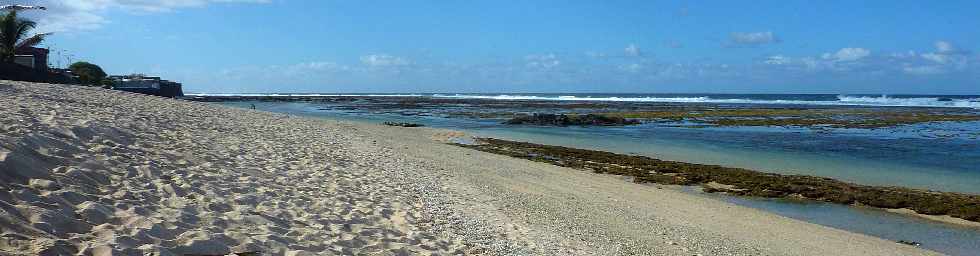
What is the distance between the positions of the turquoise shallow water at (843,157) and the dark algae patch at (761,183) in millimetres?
736

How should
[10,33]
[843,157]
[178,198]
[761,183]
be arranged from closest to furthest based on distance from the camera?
[178,198]
[761,183]
[843,157]
[10,33]

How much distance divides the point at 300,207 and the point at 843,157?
20.2 metres

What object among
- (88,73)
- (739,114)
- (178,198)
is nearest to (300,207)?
(178,198)

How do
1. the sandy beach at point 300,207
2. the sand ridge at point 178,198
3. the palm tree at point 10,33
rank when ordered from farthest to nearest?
1. the palm tree at point 10,33
2. the sandy beach at point 300,207
3. the sand ridge at point 178,198

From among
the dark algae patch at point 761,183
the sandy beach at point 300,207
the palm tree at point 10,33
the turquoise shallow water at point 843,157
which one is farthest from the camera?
the palm tree at point 10,33

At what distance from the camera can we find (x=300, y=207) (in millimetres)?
7824

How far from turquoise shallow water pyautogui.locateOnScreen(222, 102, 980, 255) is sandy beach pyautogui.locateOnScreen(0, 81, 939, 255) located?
119cm

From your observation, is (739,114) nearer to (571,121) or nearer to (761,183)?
(571,121)

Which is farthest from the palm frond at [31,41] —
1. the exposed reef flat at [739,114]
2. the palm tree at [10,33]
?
the exposed reef flat at [739,114]

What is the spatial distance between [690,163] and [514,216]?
37.5 ft

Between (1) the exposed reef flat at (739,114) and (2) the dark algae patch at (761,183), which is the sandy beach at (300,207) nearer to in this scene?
(2) the dark algae patch at (761,183)

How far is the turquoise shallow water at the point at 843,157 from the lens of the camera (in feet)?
36.4

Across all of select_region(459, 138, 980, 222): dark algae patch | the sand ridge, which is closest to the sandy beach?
the sand ridge

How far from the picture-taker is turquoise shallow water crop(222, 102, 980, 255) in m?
11.1
